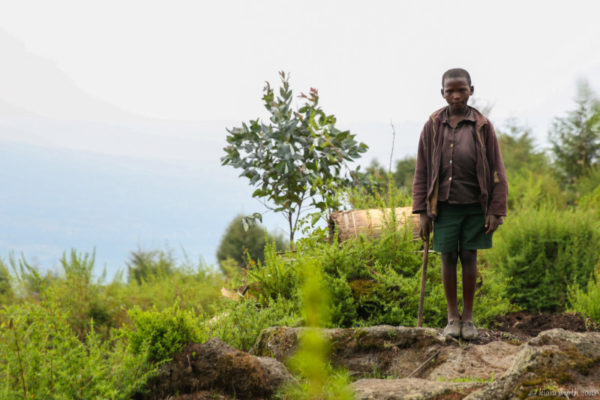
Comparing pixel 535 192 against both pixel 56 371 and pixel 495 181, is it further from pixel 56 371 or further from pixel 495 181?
pixel 56 371

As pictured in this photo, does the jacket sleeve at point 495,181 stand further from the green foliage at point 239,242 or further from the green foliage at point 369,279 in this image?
the green foliage at point 239,242

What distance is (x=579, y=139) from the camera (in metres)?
14.9

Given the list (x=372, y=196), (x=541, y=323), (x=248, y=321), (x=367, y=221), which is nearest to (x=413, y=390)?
(x=248, y=321)

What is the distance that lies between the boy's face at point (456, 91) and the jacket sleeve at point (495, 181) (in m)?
0.31

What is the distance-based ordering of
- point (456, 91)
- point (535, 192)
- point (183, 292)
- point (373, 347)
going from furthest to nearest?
point (535, 192)
point (183, 292)
point (456, 91)
point (373, 347)

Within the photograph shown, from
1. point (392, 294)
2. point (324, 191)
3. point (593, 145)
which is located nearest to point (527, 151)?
point (593, 145)

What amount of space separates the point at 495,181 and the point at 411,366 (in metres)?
1.60

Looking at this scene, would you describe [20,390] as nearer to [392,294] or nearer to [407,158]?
[392,294]

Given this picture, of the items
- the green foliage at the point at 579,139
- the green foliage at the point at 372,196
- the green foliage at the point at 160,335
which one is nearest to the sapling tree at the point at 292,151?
the green foliage at the point at 372,196

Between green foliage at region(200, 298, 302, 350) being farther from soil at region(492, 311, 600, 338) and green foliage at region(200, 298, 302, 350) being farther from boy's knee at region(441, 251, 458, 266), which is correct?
soil at region(492, 311, 600, 338)

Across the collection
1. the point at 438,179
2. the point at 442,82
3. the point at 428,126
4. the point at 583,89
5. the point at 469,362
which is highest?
the point at 583,89

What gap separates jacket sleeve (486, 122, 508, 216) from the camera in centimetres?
396

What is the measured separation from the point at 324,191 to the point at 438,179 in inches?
125

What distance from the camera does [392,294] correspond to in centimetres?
499
